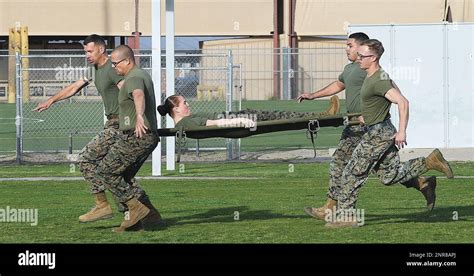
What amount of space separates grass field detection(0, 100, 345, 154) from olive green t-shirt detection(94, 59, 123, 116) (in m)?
11.2

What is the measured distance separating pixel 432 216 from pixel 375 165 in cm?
171

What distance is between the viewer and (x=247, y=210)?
14.6 meters

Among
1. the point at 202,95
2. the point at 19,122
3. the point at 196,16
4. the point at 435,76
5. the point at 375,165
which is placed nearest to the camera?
the point at 375,165

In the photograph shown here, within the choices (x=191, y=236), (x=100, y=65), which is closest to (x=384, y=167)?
(x=191, y=236)

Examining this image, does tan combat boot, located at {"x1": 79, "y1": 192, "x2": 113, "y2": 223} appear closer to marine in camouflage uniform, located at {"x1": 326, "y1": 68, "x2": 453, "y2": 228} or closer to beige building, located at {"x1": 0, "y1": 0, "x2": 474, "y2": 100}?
marine in camouflage uniform, located at {"x1": 326, "y1": 68, "x2": 453, "y2": 228}

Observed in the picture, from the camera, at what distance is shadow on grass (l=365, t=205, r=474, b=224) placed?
13.2m

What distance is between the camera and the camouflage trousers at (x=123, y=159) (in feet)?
39.7

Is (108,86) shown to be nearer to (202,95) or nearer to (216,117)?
(216,117)

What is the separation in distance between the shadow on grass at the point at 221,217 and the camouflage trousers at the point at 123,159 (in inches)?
29.6

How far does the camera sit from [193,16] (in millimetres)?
52750

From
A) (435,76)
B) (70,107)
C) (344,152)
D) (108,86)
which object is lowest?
(344,152)

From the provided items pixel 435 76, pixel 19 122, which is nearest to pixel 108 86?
pixel 19 122

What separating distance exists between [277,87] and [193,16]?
988 centimetres
